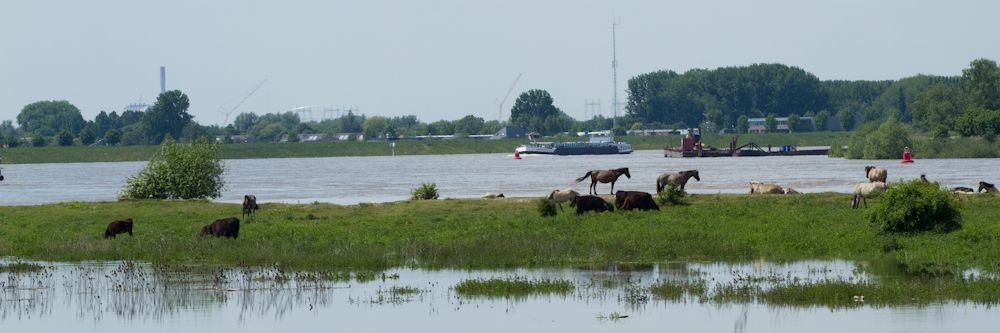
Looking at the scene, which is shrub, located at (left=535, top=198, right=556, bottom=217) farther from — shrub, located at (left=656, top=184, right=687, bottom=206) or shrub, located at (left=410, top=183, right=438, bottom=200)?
shrub, located at (left=410, top=183, right=438, bottom=200)

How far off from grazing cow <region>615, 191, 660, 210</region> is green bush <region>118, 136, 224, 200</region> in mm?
22928

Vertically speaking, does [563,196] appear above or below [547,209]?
above

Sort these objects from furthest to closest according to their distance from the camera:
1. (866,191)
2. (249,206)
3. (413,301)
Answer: (249,206), (866,191), (413,301)

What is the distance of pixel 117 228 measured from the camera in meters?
40.1

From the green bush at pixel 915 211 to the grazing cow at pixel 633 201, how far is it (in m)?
7.70

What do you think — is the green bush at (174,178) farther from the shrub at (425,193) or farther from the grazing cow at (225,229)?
the grazing cow at (225,229)

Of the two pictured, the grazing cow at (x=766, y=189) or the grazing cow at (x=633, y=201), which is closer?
the grazing cow at (x=633, y=201)

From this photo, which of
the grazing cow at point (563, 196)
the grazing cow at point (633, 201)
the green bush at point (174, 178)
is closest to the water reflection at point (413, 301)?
the grazing cow at point (633, 201)

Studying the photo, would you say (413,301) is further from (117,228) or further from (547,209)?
(117,228)

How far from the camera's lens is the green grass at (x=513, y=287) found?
28969 mm

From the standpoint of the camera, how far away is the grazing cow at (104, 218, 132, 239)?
3994 centimetres

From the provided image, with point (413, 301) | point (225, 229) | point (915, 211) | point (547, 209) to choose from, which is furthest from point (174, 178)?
point (413, 301)

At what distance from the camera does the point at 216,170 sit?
61406 millimetres

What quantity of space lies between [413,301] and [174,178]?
3299cm
